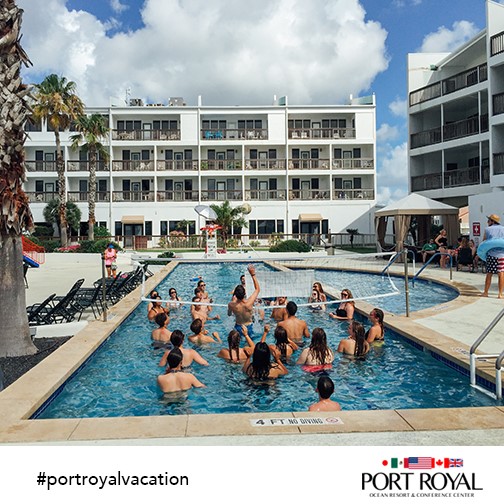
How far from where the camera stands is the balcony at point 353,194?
1825 inches

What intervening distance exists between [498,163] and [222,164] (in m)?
25.4

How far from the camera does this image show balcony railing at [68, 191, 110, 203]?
4547 cm

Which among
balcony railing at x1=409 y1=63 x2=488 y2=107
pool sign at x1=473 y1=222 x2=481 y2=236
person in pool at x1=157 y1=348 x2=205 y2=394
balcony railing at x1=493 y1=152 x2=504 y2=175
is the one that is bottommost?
person in pool at x1=157 y1=348 x2=205 y2=394

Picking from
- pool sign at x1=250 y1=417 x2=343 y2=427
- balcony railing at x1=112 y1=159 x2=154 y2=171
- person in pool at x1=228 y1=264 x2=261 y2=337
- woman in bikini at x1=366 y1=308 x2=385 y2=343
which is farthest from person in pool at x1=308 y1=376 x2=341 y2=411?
balcony railing at x1=112 y1=159 x2=154 y2=171

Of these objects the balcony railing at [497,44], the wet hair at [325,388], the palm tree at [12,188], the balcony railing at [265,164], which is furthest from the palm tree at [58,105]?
the wet hair at [325,388]

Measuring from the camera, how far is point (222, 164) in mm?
46188

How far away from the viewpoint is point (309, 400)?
688 centimetres

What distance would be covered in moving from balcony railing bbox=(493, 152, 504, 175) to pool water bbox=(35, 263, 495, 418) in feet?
65.3

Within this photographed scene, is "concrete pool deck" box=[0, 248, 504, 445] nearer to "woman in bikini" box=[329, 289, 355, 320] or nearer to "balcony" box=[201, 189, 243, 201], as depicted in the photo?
"woman in bikini" box=[329, 289, 355, 320]

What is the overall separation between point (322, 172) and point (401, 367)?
128 ft

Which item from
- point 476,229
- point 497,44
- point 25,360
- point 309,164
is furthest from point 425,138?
point 25,360

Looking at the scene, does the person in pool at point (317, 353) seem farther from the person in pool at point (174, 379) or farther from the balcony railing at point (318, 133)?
the balcony railing at point (318, 133)
